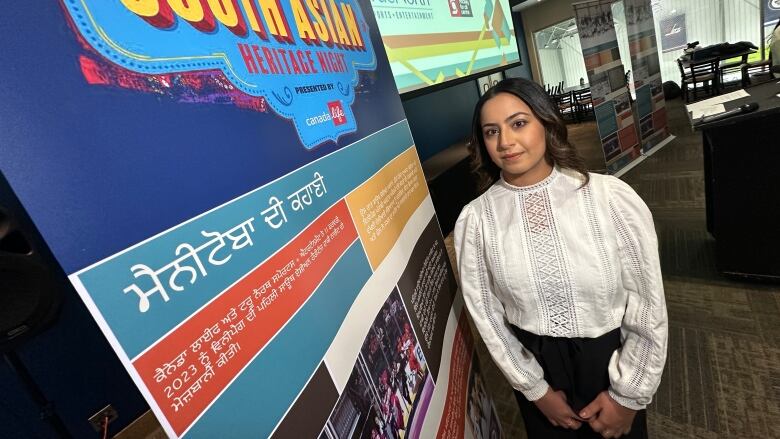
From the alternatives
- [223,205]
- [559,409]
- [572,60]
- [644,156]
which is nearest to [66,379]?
[223,205]

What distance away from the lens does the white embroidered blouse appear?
950 mm

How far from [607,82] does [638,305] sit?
406cm

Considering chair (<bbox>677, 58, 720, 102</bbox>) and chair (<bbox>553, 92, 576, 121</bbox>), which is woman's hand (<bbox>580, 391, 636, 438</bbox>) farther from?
chair (<bbox>553, 92, 576, 121</bbox>)

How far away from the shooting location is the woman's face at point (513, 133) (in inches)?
36.9

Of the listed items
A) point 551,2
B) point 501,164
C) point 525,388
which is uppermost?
point 551,2

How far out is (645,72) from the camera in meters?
4.70

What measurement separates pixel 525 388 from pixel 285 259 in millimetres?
867

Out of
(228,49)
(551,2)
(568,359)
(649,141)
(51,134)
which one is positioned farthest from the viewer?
(551,2)

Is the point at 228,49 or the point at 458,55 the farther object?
the point at 458,55

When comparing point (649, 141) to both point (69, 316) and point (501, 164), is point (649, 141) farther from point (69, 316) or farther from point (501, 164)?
point (69, 316)

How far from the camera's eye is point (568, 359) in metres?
1.09

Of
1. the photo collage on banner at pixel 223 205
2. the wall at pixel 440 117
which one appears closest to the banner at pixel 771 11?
the wall at pixel 440 117

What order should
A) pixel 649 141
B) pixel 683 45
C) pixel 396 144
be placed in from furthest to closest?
pixel 683 45
pixel 649 141
pixel 396 144

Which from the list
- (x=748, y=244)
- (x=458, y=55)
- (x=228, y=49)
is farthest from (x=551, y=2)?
(x=228, y=49)
